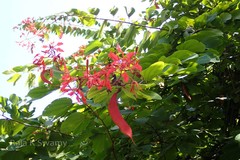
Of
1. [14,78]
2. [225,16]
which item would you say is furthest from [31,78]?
[225,16]

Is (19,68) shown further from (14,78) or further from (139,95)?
(139,95)

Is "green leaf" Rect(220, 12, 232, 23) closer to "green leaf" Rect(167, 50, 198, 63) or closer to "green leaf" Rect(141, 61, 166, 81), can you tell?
"green leaf" Rect(167, 50, 198, 63)

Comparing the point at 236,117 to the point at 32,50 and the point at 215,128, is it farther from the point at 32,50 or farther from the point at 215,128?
the point at 32,50

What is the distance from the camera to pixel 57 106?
1.28 metres

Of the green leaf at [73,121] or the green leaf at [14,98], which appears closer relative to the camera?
the green leaf at [73,121]

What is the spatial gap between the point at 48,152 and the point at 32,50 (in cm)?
67

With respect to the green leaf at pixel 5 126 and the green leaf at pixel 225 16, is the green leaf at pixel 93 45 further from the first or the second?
the green leaf at pixel 225 16

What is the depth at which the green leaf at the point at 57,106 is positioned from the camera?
4.13 feet

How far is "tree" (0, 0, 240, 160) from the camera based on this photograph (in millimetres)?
1055

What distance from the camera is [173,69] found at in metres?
1.14

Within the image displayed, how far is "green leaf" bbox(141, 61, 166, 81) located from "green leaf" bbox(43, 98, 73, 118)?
15.5 inches

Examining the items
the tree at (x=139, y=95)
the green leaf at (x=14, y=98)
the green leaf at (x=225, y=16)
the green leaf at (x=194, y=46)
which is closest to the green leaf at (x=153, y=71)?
the tree at (x=139, y=95)

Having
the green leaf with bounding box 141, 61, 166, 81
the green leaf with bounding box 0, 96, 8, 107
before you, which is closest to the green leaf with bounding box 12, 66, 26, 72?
the green leaf with bounding box 0, 96, 8, 107

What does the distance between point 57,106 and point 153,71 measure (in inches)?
19.0
